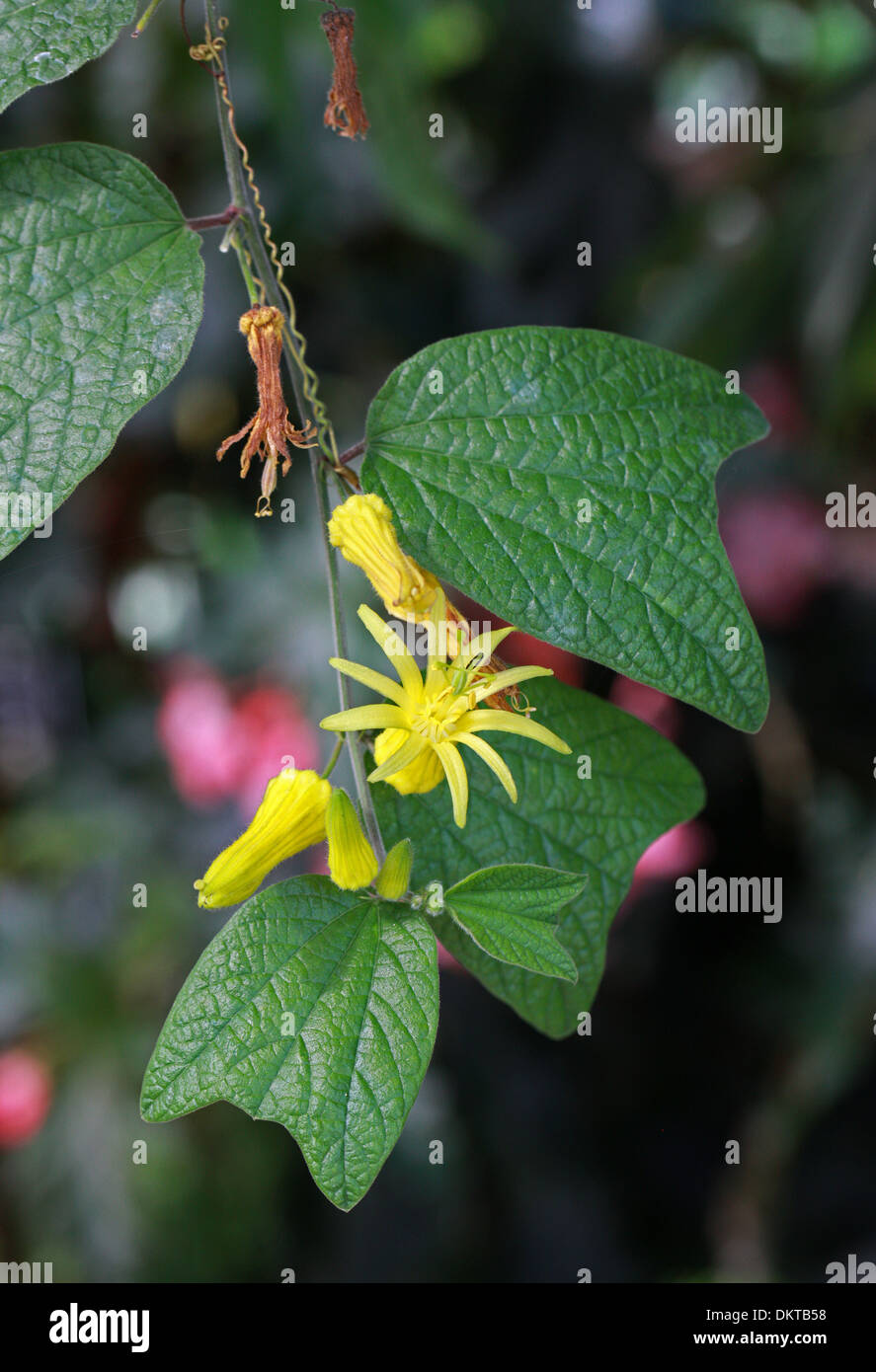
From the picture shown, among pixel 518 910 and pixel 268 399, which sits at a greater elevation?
pixel 268 399

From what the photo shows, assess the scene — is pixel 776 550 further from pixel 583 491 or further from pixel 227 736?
pixel 583 491

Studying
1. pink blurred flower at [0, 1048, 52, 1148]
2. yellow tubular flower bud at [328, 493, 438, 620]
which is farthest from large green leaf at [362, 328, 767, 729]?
pink blurred flower at [0, 1048, 52, 1148]

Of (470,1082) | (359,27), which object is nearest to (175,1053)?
(359,27)

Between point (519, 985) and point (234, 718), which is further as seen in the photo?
point (234, 718)

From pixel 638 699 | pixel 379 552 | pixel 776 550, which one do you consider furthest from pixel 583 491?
pixel 776 550

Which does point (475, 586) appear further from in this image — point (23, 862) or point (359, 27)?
point (23, 862)
